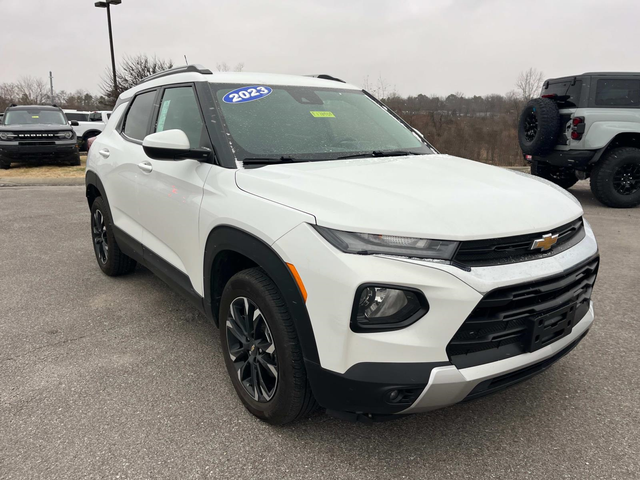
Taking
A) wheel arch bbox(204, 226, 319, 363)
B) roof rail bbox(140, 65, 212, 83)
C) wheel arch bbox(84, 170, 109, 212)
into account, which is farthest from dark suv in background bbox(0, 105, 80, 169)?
wheel arch bbox(204, 226, 319, 363)

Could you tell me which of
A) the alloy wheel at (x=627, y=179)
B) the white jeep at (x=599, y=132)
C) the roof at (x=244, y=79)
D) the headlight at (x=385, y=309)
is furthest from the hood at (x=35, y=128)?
the headlight at (x=385, y=309)

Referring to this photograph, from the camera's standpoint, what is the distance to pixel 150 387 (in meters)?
2.73

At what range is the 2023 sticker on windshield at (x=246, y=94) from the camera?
2895 millimetres

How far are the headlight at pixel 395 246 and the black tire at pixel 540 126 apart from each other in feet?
23.6

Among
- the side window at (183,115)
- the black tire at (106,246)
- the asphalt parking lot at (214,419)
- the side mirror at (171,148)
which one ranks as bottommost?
the asphalt parking lot at (214,419)

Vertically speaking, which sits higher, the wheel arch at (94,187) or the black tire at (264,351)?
the wheel arch at (94,187)

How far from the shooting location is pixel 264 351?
7.50 feet

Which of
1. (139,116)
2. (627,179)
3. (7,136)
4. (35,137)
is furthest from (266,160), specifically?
(7,136)

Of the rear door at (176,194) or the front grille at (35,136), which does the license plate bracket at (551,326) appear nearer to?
the rear door at (176,194)

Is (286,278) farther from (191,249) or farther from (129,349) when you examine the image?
(129,349)

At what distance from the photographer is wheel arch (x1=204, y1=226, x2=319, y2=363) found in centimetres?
197

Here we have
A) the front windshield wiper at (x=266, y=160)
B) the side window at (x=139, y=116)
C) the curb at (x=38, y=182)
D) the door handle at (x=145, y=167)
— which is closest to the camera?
the front windshield wiper at (x=266, y=160)

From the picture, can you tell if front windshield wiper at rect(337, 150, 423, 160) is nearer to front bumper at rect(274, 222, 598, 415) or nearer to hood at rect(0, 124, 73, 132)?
front bumper at rect(274, 222, 598, 415)

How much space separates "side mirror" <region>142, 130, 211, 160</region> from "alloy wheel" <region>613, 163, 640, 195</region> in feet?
25.6
